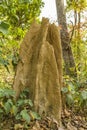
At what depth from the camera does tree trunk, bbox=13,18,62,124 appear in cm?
315

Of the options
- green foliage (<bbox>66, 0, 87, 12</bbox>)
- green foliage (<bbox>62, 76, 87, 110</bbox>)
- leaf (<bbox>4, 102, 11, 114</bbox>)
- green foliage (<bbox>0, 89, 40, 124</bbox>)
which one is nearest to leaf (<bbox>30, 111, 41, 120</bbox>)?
green foliage (<bbox>0, 89, 40, 124</bbox>)

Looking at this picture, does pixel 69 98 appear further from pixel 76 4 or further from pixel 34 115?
pixel 76 4

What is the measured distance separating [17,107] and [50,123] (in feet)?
1.31

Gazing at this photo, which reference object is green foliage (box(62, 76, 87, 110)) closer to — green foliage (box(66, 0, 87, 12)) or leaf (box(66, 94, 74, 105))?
leaf (box(66, 94, 74, 105))

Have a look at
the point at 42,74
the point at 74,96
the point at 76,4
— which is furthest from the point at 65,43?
the point at 42,74

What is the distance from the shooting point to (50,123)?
308cm

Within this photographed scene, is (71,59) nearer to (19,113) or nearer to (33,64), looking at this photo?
(33,64)

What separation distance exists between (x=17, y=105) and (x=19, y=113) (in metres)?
0.10

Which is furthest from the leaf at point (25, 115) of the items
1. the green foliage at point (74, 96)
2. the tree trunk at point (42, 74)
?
the green foliage at point (74, 96)

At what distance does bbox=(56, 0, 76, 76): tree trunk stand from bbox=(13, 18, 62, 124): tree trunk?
7.62ft

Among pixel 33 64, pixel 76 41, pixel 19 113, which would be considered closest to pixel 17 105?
pixel 19 113

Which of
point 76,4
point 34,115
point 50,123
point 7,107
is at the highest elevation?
point 76,4

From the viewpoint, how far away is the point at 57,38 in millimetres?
3383

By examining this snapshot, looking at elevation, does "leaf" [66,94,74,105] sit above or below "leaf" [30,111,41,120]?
above
